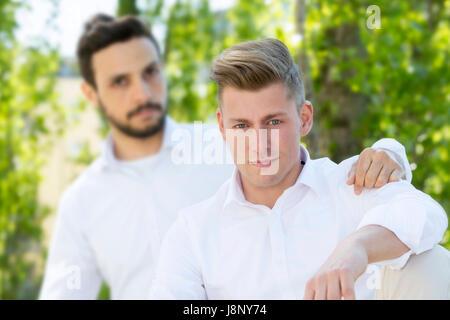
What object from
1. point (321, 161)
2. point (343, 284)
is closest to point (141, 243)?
point (321, 161)

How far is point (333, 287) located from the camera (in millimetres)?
958

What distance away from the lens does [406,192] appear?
45.8 inches

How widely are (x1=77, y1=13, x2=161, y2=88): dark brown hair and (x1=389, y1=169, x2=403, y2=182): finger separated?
1.43 metres

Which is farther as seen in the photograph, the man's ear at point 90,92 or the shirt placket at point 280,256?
the man's ear at point 90,92

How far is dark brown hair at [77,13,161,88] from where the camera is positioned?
7.72 ft

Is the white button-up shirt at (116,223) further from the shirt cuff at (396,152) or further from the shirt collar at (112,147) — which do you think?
the shirt cuff at (396,152)

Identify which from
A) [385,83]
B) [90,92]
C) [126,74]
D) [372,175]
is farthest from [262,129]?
[90,92]

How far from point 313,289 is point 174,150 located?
139 centimetres

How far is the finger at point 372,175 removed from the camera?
47.7 inches

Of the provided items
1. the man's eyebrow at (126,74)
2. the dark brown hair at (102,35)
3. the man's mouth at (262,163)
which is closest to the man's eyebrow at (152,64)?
the man's eyebrow at (126,74)

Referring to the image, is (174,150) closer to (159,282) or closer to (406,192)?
(159,282)

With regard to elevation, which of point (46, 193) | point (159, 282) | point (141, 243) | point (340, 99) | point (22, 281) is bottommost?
point (22, 281)

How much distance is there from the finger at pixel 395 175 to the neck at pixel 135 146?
131 centimetres
